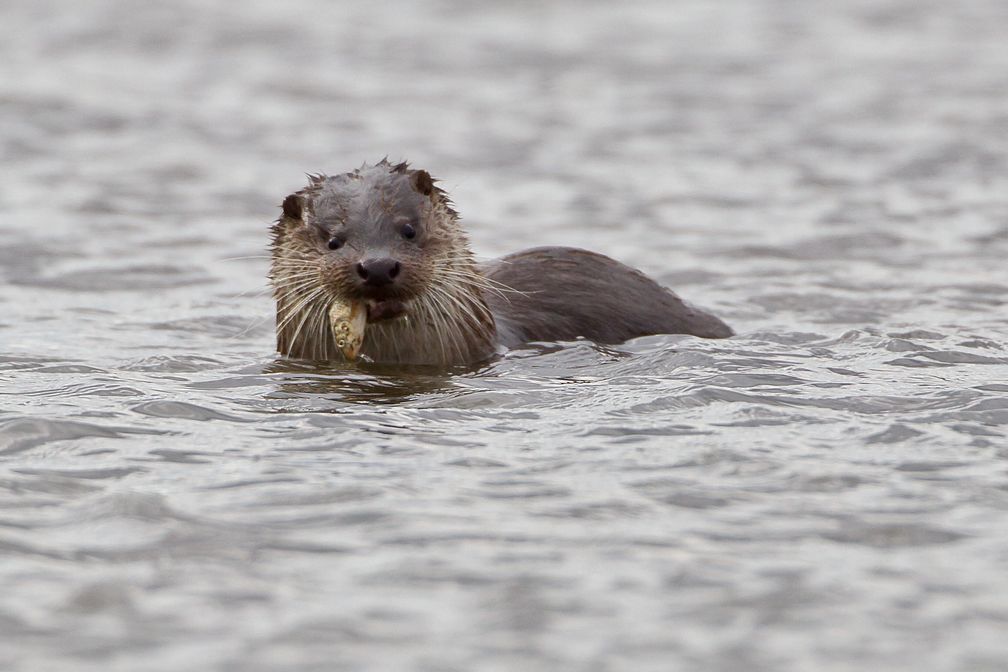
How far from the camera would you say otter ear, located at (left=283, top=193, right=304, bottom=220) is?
5973 millimetres

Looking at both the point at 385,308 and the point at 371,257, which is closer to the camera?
the point at 371,257

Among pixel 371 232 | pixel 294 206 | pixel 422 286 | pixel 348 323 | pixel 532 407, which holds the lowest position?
pixel 532 407

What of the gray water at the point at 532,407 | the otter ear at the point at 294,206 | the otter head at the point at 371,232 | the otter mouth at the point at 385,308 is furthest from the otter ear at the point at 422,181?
the gray water at the point at 532,407

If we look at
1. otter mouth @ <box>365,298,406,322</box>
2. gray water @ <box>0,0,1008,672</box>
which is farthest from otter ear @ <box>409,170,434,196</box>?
gray water @ <box>0,0,1008,672</box>

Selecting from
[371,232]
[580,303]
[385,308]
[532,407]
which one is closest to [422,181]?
[371,232]

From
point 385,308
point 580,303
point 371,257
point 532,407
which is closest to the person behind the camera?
point 532,407

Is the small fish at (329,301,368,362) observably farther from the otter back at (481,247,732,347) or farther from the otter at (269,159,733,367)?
the otter back at (481,247,732,347)

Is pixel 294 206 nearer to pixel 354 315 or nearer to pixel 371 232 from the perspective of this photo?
pixel 371 232

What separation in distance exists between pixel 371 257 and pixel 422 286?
0.29 m

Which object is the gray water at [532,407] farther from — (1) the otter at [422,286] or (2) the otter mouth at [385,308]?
(2) the otter mouth at [385,308]

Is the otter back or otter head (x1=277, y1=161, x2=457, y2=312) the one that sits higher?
otter head (x1=277, y1=161, x2=457, y2=312)

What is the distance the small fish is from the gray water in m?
0.16

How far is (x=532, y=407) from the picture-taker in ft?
17.7

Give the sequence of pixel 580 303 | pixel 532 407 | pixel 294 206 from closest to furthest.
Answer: pixel 532 407 < pixel 294 206 < pixel 580 303
